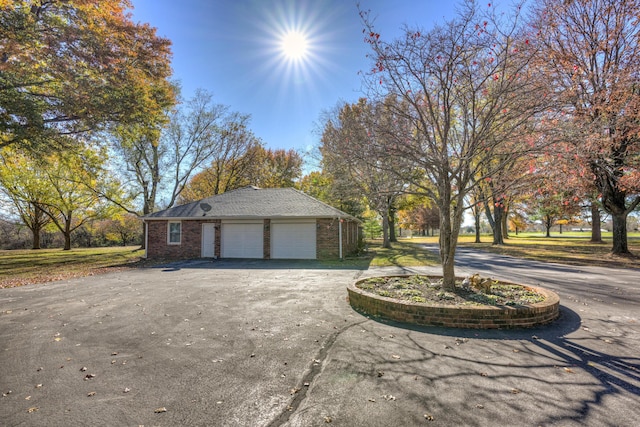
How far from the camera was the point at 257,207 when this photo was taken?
16.6 meters

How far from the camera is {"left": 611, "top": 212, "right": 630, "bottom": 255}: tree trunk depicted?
1447 cm

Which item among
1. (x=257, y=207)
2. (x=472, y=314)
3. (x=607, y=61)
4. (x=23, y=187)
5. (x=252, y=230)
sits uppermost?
(x=607, y=61)

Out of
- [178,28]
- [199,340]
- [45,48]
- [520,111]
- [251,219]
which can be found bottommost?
[199,340]

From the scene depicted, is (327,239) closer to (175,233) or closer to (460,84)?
(175,233)

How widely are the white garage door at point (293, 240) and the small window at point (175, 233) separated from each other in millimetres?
5504

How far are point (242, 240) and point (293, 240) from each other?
284 centimetres

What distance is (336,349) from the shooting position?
12.8 feet

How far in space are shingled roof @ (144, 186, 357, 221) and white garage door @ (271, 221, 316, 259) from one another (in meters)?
0.75

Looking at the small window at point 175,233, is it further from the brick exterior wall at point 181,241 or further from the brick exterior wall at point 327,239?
the brick exterior wall at point 327,239

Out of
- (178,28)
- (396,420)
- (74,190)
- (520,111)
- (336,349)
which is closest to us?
(396,420)

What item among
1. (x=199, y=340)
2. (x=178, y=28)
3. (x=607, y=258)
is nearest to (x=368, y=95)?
(x=199, y=340)

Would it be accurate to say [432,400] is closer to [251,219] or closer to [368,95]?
[368,95]

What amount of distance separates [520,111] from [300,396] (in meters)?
6.13

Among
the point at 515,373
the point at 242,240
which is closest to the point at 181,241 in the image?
the point at 242,240
